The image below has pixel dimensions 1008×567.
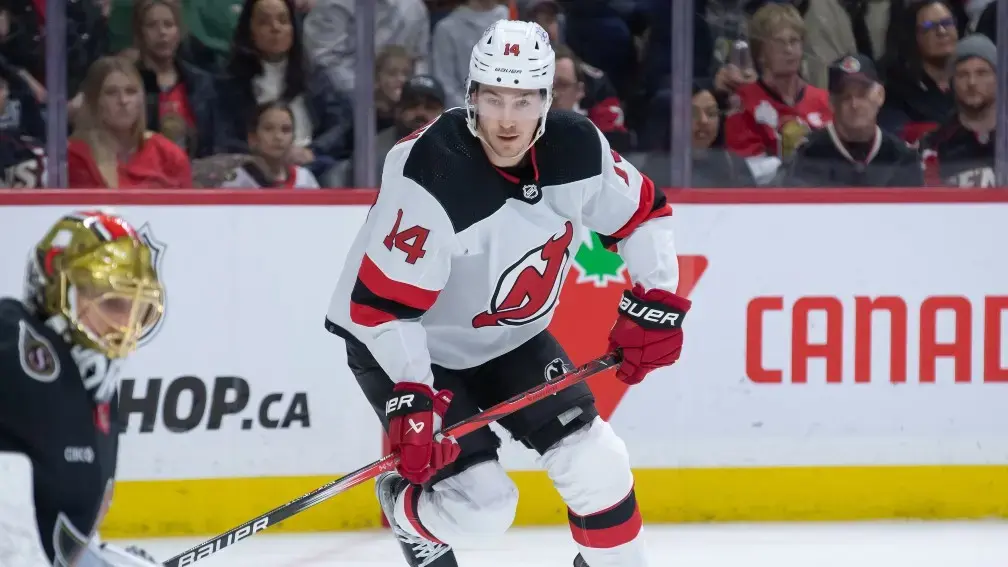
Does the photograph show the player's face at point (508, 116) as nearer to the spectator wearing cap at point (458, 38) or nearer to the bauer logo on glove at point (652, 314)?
the bauer logo on glove at point (652, 314)

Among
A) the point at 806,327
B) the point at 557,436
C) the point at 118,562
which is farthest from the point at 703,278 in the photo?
the point at 118,562

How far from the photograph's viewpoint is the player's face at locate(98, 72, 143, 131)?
388cm

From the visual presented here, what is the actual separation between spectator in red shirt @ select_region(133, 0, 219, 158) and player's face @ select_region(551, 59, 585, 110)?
914 mm

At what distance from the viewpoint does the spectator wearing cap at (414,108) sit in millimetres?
4023

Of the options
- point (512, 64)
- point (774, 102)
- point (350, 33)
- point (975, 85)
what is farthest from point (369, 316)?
point (975, 85)

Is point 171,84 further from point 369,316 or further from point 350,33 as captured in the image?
point 369,316

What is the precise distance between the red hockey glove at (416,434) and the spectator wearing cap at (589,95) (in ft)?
4.85

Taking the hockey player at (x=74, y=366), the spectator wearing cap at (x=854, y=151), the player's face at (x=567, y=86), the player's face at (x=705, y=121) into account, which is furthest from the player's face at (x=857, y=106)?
the hockey player at (x=74, y=366)

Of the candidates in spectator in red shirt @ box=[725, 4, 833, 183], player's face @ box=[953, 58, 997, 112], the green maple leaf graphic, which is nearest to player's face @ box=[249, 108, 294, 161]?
the green maple leaf graphic

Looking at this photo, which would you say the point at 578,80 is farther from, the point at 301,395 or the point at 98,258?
the point at 98,258

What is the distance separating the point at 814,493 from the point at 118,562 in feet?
8.77

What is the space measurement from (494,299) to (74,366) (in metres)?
1.23

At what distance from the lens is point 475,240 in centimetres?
284

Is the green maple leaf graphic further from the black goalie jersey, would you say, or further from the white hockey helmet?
the black goalie jersey
